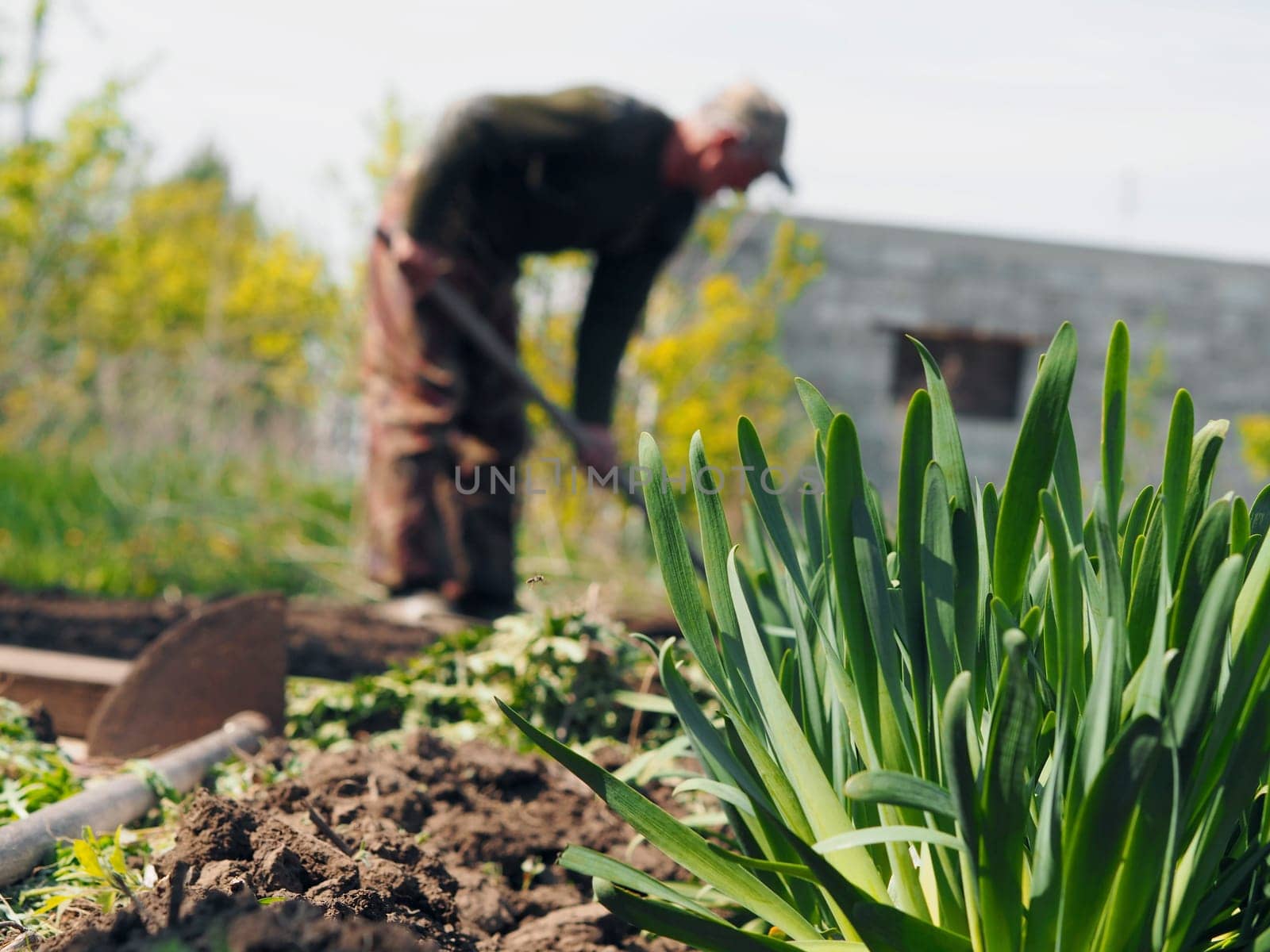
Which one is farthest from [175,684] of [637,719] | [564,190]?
[564,190]

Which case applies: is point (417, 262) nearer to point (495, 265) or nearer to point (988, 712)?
point (495, 265)

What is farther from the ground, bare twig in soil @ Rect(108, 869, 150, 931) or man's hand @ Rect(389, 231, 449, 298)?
man's hand @ Rect(389, 231, 449, 298)

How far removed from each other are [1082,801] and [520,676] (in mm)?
1327

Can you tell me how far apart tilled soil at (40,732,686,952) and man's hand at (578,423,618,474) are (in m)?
1.95

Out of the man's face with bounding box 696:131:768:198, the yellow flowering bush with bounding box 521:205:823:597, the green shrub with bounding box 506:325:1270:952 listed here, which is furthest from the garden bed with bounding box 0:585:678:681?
the green shrub with bounding box 506:325:1270:952

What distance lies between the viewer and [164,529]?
5449 mm

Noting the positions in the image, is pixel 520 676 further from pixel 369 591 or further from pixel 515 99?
pixel 369 591

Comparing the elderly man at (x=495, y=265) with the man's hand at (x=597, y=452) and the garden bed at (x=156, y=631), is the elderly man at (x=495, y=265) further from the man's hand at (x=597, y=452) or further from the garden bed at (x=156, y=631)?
the garden bed at (x=156, y=631)

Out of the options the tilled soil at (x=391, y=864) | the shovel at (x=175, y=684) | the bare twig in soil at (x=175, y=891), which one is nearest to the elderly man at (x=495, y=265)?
the shovel at (x=175, y=684)

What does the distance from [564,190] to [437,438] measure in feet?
2.98

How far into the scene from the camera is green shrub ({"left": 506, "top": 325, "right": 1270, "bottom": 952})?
79 centimetres

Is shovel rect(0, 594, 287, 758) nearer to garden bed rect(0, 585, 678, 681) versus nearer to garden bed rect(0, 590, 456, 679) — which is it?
garden bed rect(0, 585, 678, 681)

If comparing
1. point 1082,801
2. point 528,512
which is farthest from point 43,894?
point 528,512

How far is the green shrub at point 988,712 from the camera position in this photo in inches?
31.2
